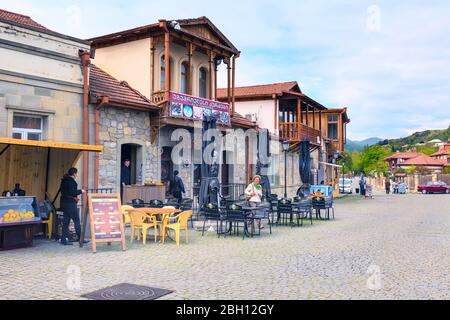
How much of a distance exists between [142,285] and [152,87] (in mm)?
11120

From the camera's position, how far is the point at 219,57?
20.4 metres

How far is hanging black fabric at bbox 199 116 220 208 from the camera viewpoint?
13188 millimetres

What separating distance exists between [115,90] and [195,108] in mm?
3241

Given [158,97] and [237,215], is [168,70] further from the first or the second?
[237,215]

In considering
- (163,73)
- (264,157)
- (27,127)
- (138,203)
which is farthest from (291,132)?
(27,127)

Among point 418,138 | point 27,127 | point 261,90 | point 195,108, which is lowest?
point 27,127

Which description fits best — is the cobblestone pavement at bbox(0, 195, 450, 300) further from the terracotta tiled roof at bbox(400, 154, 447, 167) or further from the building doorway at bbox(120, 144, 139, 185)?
the terracotta tiled roof at bbox(400, 154, 447, 167)

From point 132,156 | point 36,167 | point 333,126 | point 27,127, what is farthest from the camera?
point 333,126

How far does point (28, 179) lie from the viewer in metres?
10.8

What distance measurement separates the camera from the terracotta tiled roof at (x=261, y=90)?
2711 centimetres

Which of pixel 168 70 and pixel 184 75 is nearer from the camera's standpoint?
pixel 168 70

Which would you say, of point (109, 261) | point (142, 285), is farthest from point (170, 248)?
point (142, 285)

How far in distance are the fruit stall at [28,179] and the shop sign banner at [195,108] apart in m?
5.54
